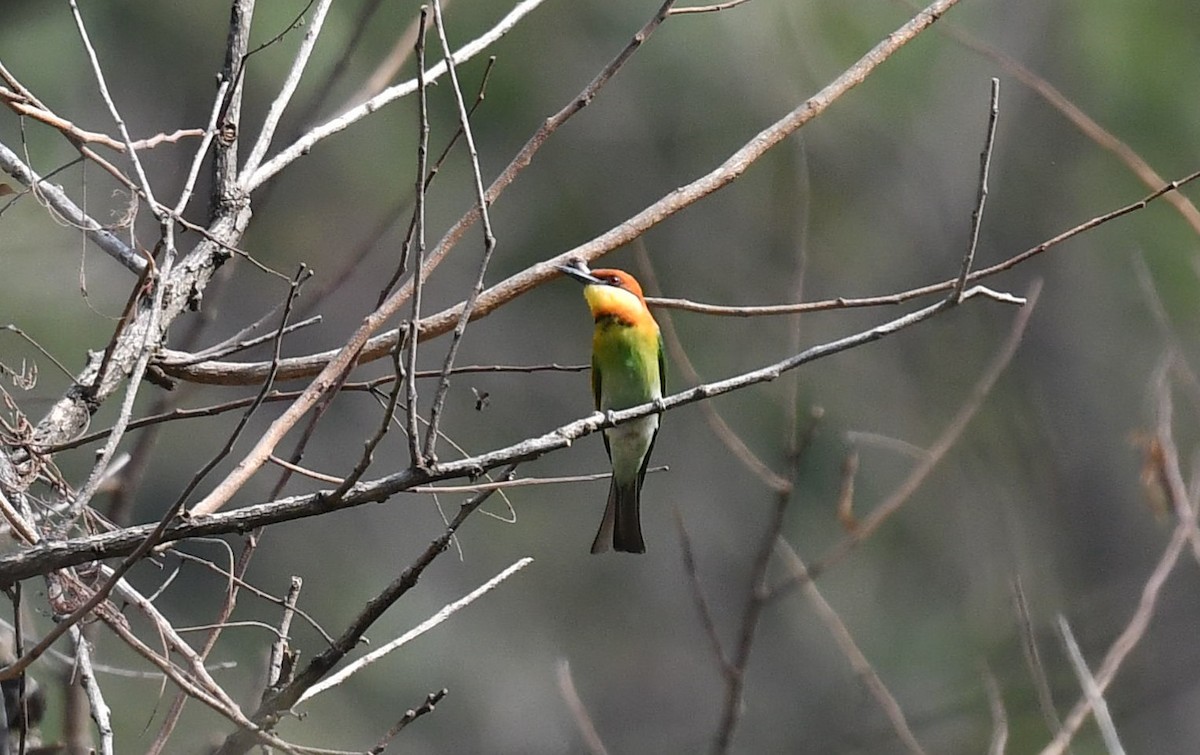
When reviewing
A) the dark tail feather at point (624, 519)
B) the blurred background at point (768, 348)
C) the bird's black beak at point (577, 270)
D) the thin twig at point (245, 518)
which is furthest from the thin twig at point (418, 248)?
the blurred background at point (768, 348)

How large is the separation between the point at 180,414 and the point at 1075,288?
7305 mm

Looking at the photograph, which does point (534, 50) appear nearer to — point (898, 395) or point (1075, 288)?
point (898, 395)

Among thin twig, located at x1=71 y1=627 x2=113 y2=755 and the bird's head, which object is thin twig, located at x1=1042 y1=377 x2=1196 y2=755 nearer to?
the bird's head

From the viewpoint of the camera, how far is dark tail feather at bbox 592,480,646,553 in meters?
3.20

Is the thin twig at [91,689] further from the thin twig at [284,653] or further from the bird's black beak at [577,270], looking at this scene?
the bird's black beak at [577,270]

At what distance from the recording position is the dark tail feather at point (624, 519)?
10.5 feet

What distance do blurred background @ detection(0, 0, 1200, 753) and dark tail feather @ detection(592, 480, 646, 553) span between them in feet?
13.5

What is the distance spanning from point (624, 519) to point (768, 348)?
488 cm

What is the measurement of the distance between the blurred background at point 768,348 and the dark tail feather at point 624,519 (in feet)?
13.5

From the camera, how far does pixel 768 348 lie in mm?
8086

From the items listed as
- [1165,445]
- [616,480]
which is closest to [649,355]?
[616,480]

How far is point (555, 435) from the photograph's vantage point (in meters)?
1.61

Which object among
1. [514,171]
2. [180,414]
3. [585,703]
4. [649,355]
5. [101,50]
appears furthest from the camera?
[585,703]

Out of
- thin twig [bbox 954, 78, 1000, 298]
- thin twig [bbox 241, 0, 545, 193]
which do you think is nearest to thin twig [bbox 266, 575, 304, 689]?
thin twig [bbox 241, 0, 545, 193]
